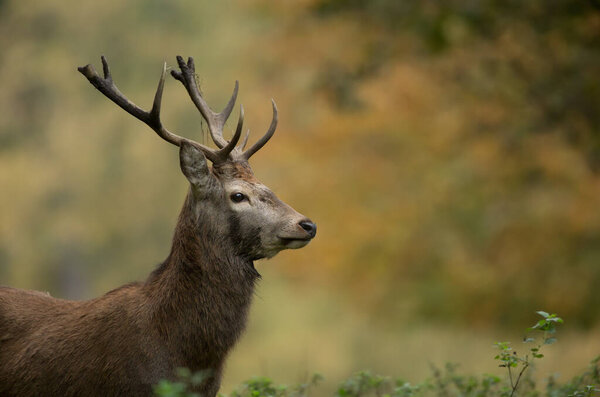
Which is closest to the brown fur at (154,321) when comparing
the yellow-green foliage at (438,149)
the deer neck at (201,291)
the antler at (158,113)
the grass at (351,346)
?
the deer neck at (201,291)

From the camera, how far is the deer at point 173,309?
489 centimetres

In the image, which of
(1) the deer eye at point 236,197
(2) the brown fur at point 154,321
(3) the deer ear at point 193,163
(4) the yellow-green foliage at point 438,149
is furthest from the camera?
(4) the yellow-green foliage at point 438,149

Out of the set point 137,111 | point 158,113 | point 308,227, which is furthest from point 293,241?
point 137,111

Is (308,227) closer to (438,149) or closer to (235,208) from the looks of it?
(235,208)

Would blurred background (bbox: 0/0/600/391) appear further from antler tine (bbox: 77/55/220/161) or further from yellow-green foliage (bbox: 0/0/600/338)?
antler tine (bbox: 77/55/220/161)

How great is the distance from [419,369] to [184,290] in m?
7.65

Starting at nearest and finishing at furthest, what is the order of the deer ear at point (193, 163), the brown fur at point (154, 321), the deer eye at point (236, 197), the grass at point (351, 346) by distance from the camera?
the brown fur at point (154, 321)
the deer ear at point (193, 163)
the deer eye at point (236, 197)
the grass at point (351, 346)

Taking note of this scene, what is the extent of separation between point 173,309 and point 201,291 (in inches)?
7.3

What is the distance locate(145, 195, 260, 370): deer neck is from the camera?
4.96 metres

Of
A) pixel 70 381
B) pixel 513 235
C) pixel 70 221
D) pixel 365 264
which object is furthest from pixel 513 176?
pixel 70 221

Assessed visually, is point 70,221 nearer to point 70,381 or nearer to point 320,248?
point 320,248

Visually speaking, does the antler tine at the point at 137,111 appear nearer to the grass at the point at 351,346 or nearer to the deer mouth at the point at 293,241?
the deer mouth at the point at 293,241

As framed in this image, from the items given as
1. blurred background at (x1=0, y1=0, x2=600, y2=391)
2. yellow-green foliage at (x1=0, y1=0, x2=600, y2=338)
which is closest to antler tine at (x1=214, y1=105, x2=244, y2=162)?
blurred background at (x1=0, y1=0, x2=600, y2=391)

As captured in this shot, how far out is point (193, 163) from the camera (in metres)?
5.21
